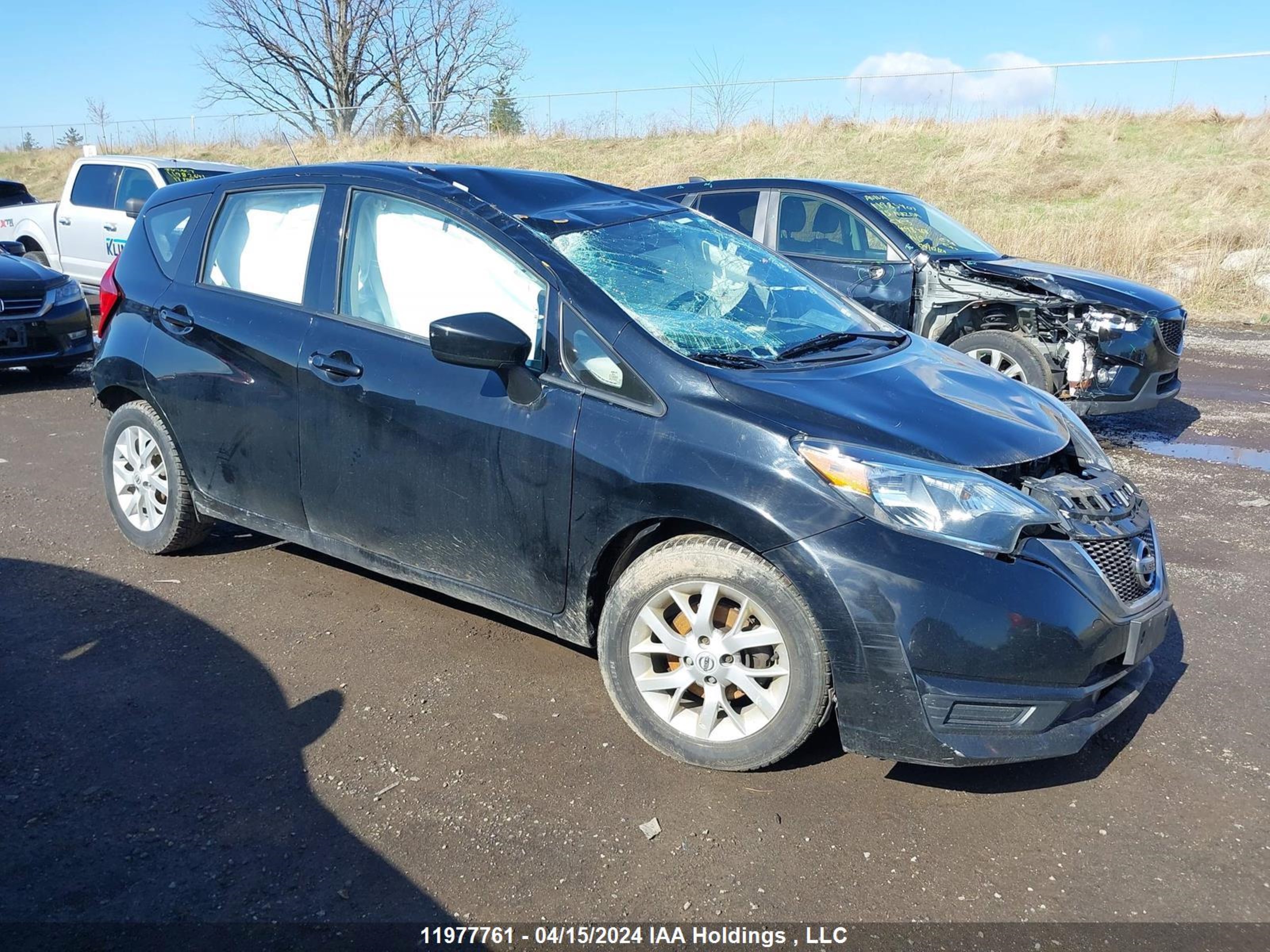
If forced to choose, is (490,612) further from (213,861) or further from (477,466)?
(213,861)

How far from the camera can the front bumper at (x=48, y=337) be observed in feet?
29.0

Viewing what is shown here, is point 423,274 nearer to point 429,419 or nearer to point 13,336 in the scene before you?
point 429,419

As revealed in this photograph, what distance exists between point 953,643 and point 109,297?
167 inches

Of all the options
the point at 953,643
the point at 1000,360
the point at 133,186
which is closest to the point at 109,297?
the point at 953,643

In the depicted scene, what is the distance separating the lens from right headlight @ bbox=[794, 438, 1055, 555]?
9.66 ft

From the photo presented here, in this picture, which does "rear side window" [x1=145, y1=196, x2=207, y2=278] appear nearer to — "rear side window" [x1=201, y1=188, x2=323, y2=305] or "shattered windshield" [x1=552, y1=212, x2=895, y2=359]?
"rear side window" [x1=201, y1=188, x2=323, y2=305]

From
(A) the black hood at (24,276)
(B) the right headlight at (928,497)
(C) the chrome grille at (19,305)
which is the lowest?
(C) the chrome grille at (19,305)

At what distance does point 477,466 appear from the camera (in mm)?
3611

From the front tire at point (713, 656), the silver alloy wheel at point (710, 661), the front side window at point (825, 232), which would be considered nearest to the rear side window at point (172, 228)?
the front tire at point (713, 656)

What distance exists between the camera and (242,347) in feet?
14.1

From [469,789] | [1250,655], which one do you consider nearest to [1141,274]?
[1250,655]

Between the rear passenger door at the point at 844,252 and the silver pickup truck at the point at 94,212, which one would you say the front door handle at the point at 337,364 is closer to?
the rear passenger door at the point at 844,252

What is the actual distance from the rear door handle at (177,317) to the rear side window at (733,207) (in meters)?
5.14

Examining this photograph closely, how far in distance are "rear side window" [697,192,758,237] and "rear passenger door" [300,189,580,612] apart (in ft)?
16.9
